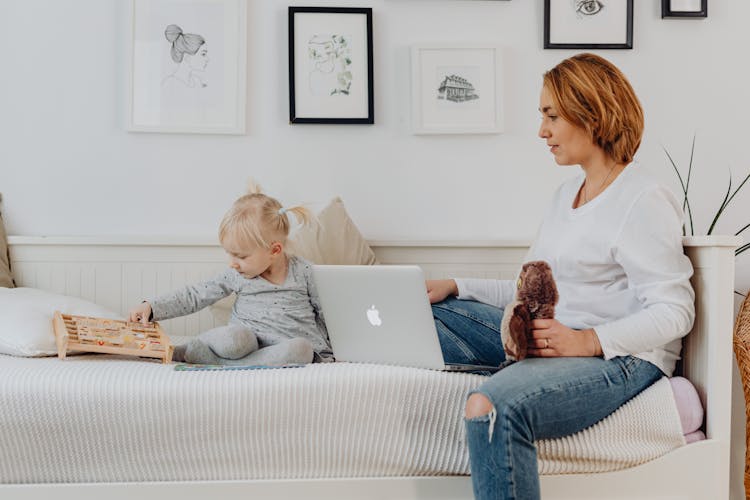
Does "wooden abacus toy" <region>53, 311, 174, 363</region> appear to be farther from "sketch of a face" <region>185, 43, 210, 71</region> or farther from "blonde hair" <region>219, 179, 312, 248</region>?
"sketch of a face" <region>185, 43, 210, 71</region>

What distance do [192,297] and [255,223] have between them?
9.6 inches

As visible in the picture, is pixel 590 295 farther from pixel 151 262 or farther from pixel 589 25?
pixel 151 262

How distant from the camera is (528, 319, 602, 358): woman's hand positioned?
1511 millimetres

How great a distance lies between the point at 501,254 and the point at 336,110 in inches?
25.0

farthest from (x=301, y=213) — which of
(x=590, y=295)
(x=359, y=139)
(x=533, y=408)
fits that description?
(x=533, y=408)

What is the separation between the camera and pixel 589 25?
2461 millimetres

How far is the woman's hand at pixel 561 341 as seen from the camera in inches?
59.5

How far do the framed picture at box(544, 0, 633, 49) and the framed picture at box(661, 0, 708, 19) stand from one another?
0.38ft

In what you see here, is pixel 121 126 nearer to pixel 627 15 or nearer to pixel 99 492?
pixel 99 492

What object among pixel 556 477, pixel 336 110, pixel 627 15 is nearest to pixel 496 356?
pixel 556 477

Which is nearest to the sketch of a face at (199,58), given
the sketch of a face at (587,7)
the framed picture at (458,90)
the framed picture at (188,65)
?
the framed picture at (188,65)

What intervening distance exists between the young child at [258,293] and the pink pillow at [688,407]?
0.75m

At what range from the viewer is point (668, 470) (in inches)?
60.7

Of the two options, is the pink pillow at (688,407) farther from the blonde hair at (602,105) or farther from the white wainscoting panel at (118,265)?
the white wainscoting panel at (118,265)
